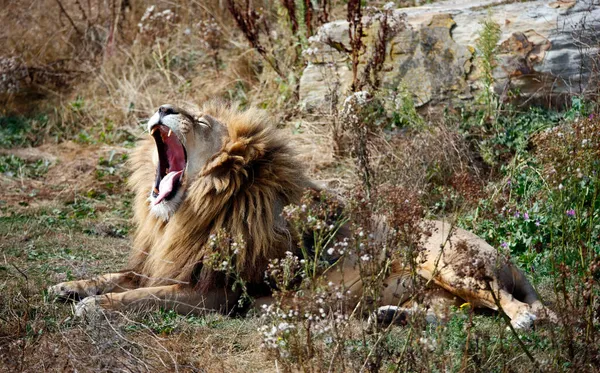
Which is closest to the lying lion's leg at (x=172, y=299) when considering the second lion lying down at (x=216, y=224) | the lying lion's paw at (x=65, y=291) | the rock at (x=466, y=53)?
the second lion lying down at (x=216, y=224)

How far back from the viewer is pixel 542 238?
5324 mm

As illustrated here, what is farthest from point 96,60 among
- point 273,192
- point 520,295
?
point 520,295

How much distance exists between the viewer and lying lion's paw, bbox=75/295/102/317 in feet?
12.5

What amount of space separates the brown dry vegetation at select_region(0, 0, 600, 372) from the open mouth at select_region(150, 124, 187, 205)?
629mm

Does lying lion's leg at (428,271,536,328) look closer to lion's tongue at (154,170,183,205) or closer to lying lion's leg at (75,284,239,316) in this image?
lying lion's leg at (75,284,239,316)

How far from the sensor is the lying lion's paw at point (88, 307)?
3.80 meters

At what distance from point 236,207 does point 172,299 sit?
0.62 m

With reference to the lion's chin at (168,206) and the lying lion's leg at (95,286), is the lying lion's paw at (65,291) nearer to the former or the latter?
the lying lion's leg at (95,286)

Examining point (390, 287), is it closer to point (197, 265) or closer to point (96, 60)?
point (197, 265)

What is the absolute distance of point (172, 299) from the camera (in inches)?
171

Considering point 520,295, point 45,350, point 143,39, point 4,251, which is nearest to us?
point 45,350

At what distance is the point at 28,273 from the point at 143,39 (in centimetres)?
548

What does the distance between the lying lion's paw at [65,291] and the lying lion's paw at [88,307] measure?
0.21m

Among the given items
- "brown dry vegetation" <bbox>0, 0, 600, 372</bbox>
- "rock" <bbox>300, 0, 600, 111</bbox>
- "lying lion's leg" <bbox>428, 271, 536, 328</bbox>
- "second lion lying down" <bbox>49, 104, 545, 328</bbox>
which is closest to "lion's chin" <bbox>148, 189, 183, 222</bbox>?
"second lion lying down" <bbox>49, 104, 545, 328</bbox>
